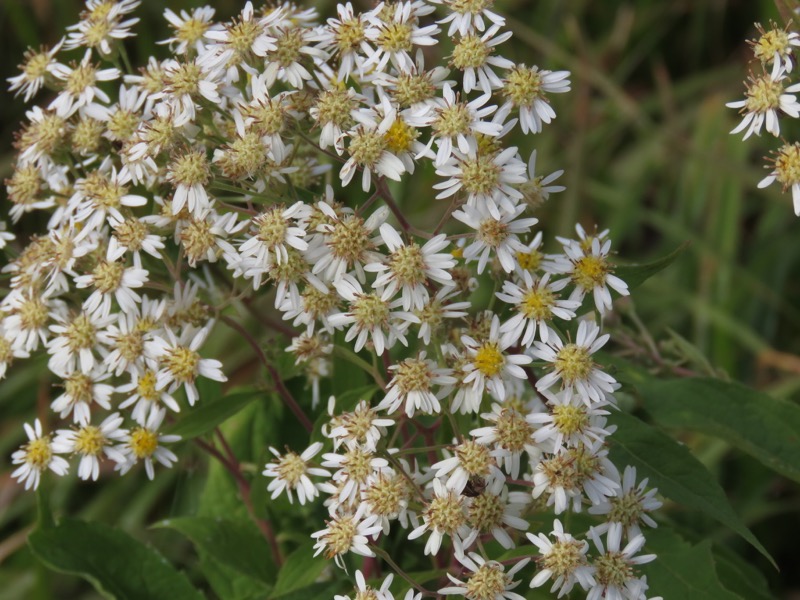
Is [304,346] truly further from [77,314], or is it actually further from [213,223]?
[77,314]

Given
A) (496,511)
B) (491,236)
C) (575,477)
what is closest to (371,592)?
(496,511)

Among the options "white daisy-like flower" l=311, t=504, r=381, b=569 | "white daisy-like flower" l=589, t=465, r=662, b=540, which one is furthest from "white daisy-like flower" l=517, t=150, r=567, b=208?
"white daisy-like flower" l=311, t=504, r=381, b=569

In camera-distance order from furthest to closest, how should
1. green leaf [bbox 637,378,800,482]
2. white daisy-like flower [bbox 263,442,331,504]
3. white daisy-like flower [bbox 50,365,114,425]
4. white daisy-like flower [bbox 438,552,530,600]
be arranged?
green leaf [bbox 637,378,800,482] → white daisy-like flower [bbox 50,365,114,425] → white daisy-like flower [bbox 263,442,331,504] → white daisy-like flower [bbox 438,552,530,600]

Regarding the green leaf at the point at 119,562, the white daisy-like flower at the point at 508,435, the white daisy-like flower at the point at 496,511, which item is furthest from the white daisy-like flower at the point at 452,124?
the green leaf at the point at 119,562

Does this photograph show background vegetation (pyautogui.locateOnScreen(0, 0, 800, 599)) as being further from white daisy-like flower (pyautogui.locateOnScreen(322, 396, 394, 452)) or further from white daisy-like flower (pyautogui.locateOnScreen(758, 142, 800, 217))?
white daisy-like flower (pyautogui.locateOnScreen(322, 396, 394, 452))

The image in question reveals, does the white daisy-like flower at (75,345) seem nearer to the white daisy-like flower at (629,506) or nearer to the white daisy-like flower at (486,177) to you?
the white daisy-like flower at (486,177)

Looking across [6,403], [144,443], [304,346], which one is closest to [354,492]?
[304,346]
